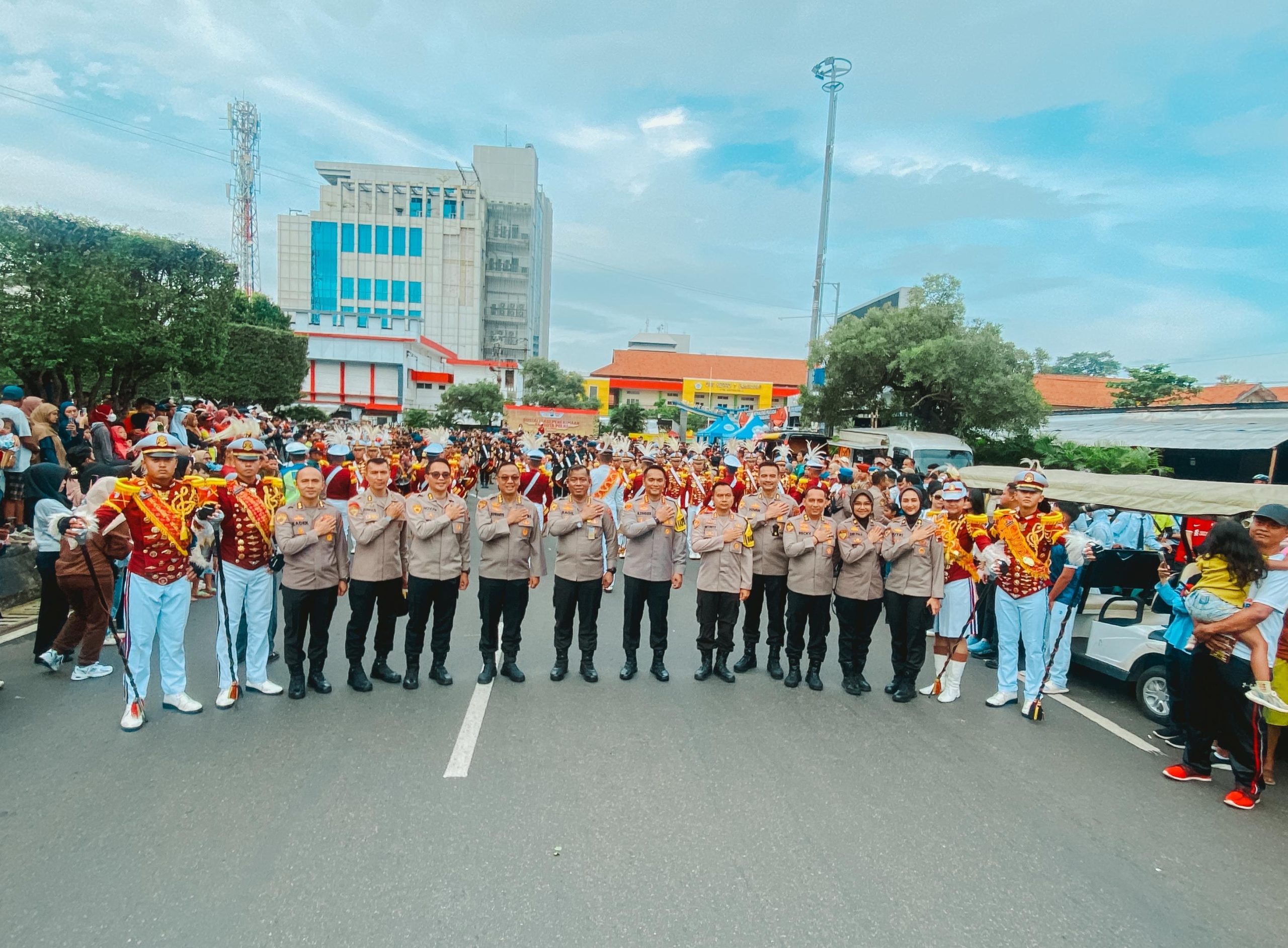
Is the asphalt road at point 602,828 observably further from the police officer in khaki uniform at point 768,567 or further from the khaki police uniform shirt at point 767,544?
the khaki police uniform shirt at point 767,544

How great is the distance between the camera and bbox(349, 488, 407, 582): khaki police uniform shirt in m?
5.46

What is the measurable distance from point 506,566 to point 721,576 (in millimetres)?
1766

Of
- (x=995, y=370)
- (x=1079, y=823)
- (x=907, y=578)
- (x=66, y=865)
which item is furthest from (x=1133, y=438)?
(x=66, y=865)

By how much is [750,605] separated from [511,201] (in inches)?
3579

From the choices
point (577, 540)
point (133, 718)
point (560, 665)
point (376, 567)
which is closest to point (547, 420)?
point (577, 540)

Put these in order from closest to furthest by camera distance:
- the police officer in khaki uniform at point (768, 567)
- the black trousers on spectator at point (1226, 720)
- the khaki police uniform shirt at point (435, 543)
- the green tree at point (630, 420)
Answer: the black trousers on spectator at point (1226, 720)
the khaki police uniform shirt at point (435, 543)
the police officer in khaki uniform at point (768, 567)
the green tree at point (630, 420)

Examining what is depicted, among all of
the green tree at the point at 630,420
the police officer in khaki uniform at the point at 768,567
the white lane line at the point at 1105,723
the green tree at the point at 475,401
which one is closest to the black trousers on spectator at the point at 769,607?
the police officer in khaki uniform at the point at 768,567

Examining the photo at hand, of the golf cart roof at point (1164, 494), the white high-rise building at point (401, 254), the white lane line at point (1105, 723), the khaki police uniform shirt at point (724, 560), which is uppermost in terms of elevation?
the white high-rise building at point (401, 254)

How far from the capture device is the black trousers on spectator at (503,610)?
5781 mm

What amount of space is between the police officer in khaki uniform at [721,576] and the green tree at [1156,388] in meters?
30.8

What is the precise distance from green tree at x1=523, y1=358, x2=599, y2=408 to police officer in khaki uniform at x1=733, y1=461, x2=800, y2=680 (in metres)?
57.0

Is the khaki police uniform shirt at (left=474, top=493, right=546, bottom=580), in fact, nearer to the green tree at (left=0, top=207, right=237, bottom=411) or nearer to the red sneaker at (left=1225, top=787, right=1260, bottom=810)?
the red sneaker at (left=1225, top=787, right=1260, bottom=810)

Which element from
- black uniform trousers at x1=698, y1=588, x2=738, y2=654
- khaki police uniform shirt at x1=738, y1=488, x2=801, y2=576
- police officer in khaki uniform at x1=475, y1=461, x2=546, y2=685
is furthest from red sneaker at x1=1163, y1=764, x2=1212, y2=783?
police officer in khaki uniform at x1=475, y1=461, x2=546, y2=685

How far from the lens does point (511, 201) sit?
89000 millimetres
